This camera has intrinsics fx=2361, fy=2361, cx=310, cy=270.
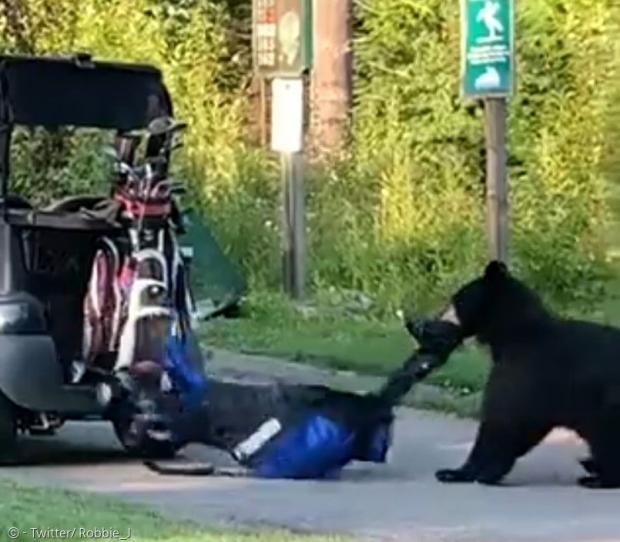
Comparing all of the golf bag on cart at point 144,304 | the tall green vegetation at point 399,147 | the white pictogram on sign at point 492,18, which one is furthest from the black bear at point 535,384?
the tall green vegetation at point 399,147

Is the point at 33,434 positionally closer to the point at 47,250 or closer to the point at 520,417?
the point at 47,250

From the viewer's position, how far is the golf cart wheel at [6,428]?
12.4 meters

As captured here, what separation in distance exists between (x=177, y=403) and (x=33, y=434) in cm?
130

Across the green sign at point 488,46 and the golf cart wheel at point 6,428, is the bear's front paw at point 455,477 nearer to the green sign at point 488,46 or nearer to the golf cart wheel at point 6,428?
the golf cart wheel at point 6,428

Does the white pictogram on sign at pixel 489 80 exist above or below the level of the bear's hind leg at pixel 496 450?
above

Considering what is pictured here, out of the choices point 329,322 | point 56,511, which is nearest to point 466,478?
point 56,511

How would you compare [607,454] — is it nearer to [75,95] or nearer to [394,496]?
[394,496]

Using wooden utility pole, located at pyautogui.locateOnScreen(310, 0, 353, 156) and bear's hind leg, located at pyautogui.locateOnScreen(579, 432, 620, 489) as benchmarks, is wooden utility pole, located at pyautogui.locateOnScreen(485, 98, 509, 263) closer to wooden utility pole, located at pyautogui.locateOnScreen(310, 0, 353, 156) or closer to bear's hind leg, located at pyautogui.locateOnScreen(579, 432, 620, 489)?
bear's hind leg, located at pyautogui.locateOnScreen(579, 432, 620, 489)

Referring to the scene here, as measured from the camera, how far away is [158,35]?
2759 cm

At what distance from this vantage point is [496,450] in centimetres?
1196

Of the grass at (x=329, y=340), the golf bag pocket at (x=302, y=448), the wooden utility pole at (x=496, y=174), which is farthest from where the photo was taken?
the grass at (x=329, y=340)

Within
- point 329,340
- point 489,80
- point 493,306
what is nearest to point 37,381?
point 493,306

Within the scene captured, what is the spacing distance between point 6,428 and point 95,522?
8.37 ft

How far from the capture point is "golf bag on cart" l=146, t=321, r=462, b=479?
39.5ft
